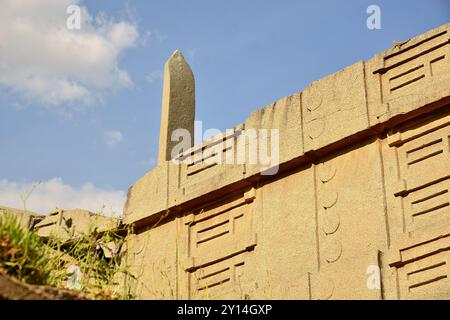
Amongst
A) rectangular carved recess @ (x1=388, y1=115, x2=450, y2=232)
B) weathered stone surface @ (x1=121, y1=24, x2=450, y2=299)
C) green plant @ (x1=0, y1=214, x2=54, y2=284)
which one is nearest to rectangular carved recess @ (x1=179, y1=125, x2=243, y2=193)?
weathered stone surface @ (x1=121, y1=24, x2=450, y2=299)

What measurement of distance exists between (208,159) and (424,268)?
366 cm

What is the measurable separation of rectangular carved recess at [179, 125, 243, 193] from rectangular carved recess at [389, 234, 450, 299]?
292cm

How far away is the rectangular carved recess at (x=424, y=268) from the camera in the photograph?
34.0ft

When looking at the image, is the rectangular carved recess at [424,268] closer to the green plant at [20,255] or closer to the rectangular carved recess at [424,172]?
the rectangular carved recess at [424,172]

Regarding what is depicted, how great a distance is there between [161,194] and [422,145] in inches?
150

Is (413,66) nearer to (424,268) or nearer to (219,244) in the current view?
(424,268)

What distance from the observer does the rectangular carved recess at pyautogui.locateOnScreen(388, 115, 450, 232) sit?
1083cm

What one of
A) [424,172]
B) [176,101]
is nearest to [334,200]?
[424,172]

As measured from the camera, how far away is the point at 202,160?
43.8 feet

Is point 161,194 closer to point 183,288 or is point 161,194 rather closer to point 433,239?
point 183,288

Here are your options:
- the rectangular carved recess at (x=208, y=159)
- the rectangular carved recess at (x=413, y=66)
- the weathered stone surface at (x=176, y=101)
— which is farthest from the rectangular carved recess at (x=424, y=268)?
the weathered stone surface at (x=176, y=101)

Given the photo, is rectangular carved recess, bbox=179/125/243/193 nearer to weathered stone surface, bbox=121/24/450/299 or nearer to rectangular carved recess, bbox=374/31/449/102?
weathered stone surface, bbox=121/24/450/299

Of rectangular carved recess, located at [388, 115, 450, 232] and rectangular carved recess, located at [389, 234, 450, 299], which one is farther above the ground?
rectangular carved recess, located at [388, 115, 450, 232]
